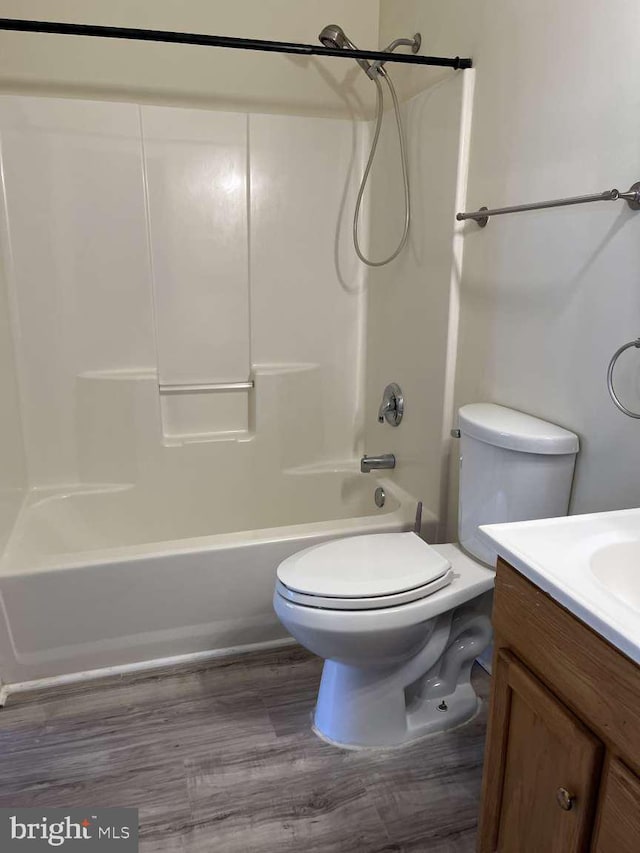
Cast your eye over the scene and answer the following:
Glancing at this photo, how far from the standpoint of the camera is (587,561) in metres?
1.00

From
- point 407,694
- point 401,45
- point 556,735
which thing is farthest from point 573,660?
point 401,45

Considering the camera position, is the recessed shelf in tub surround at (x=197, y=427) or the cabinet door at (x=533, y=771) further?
the recessed shelf in tub surround at (x=197, y=427)

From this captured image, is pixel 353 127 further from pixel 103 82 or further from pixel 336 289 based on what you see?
pixel 103 82

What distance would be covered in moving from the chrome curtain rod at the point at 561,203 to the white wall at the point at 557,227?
0.03 m

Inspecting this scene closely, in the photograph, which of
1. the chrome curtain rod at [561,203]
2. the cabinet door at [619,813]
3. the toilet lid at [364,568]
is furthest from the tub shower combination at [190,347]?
the cabinet door at [619,813]

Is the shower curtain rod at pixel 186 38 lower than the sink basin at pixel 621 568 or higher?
higher

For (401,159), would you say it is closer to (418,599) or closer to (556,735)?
(418,599)

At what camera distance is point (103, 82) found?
7.57ft

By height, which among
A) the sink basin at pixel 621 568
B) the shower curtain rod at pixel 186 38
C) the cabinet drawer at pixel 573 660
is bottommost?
the cabinet drawer at pixel 573 660

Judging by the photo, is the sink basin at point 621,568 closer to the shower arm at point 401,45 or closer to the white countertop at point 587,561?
the white countertop at point 587,561

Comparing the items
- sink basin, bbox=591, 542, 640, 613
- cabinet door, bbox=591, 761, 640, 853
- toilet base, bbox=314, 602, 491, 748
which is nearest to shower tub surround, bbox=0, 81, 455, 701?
toilet base, bbox=314, 602, 491, 748

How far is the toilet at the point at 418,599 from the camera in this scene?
1.54 metres

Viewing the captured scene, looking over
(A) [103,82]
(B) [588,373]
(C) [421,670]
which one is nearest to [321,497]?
(C) [421,670]

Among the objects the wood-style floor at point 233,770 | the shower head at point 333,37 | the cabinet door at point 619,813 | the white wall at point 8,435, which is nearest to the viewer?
the cabinet door at point 619,813
